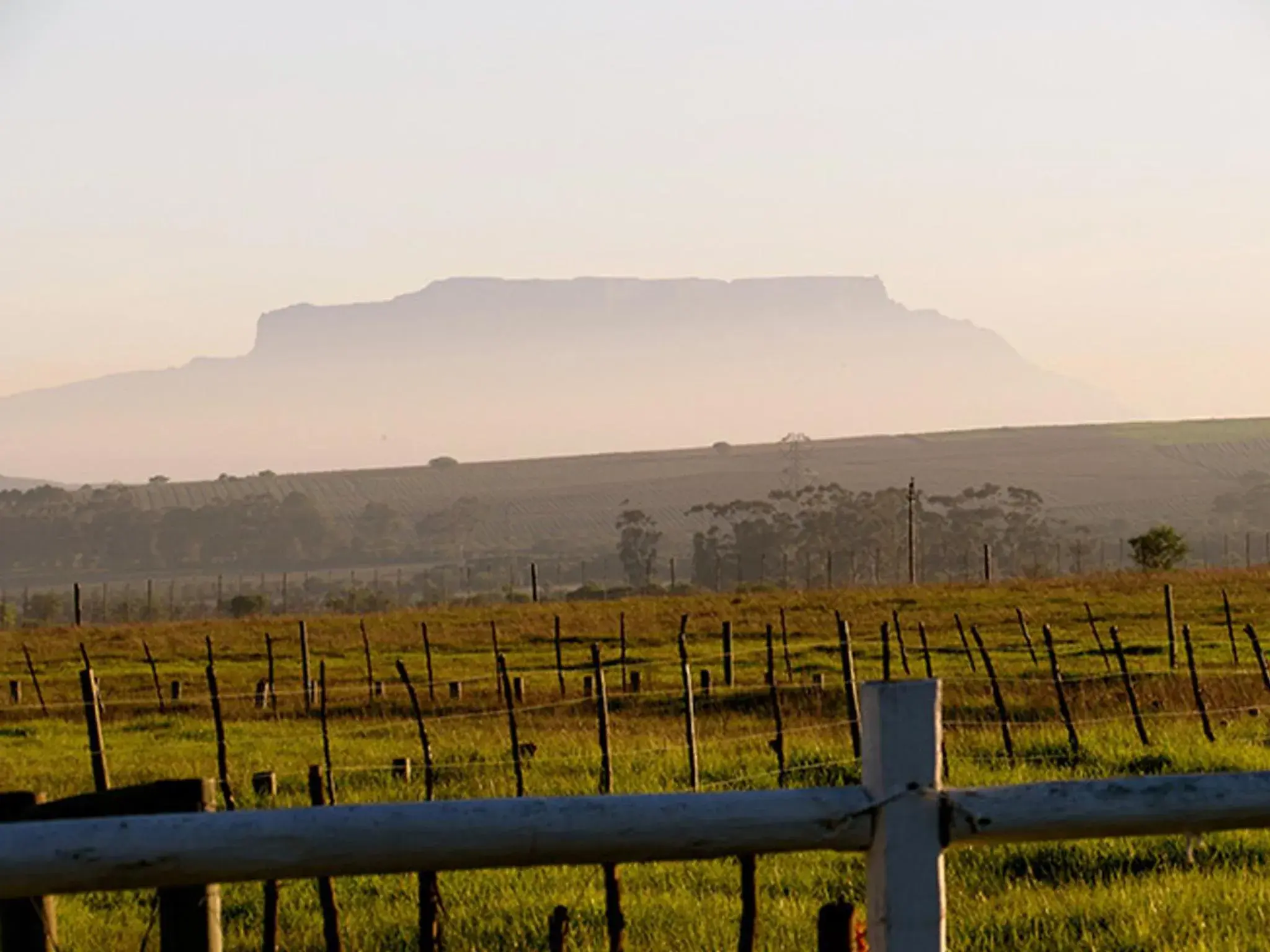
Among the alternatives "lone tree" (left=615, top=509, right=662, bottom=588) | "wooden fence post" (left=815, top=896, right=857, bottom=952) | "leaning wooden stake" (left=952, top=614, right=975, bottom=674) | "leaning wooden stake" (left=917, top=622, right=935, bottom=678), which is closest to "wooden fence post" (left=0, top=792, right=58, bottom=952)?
"wooden fence post" (left=815, top=896, right=857, bottom=952)

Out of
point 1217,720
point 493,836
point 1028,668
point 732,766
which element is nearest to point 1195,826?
point 493,836

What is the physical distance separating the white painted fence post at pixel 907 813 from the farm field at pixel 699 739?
13.9ft

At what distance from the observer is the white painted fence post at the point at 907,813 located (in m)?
3.56

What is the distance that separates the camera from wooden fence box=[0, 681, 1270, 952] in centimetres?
339

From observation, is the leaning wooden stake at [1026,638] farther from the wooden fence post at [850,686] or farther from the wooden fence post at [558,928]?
the wooden fence post at [558,928]

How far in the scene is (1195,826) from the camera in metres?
3.72

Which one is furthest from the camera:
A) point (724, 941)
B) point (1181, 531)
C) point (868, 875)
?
point (1181, 531)

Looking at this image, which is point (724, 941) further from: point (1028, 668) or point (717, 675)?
point (717, 675)

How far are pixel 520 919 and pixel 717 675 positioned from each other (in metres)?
24.1

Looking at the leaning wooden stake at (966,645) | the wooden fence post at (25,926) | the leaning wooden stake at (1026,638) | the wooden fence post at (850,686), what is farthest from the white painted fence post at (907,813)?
the leaning wooden stake at (1026,638)

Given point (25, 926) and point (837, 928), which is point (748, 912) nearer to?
point (837, 928)

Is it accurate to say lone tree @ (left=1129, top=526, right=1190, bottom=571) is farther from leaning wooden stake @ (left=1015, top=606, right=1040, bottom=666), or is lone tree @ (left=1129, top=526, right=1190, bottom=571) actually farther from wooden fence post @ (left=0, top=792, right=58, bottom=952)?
wooden fence post @ (left=0, top=792, right=58, bottom=952)

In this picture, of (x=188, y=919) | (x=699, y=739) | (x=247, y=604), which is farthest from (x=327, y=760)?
(x=247, y=604)

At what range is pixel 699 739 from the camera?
21172 mm
